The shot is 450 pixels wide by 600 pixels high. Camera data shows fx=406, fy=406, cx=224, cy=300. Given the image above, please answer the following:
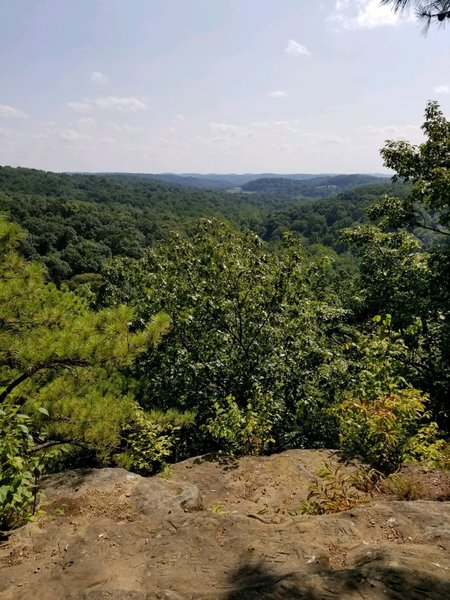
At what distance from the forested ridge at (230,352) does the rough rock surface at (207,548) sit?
587mm

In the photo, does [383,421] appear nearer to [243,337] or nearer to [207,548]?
[207,548]

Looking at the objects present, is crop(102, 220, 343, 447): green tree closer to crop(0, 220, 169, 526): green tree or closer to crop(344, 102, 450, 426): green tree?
crop(344, 102, 450, 426): green tree

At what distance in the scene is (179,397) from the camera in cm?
906

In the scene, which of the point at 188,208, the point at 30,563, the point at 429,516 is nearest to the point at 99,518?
the point at 30,563

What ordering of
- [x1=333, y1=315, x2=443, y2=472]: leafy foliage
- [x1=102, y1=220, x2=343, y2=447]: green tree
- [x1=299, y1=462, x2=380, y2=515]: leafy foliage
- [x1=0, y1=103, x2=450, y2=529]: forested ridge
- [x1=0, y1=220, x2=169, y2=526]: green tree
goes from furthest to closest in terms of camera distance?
[x1=102, y1=220, x2=343, y2=447]: green tree < [x1=333, y1=315, x2=443, y2=472]: leafy foliage < [x1=0, y1=103, x2=450, y2=529]: forested ridge < [x1=0, y1=220, x2=169, y2=526]: green tree < [x1=299, y1=462, x2=380, y2=515]: leafy foliage

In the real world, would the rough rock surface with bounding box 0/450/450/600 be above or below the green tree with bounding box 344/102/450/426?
below

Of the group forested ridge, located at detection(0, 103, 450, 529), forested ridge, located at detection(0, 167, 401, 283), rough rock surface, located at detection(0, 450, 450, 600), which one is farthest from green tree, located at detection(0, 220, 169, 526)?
rough rock surface, located at detection(0, 450, 450, 600)

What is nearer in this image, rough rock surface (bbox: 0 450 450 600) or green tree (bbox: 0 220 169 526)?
rough rock surface (bbox: 0 450 450 600)

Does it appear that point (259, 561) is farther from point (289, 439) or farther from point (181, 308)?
point (181, 308)

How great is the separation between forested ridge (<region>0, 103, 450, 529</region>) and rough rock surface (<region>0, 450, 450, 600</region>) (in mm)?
587

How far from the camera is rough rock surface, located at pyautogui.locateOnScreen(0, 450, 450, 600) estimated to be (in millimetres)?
3227

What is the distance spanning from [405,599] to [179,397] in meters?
6.58

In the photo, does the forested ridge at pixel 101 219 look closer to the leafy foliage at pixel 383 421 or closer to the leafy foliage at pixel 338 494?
the leafy foliage at pixel 383 421

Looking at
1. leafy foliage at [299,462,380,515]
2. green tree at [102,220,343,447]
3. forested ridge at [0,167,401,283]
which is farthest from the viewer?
forested ridge at [0,167,401,283]
